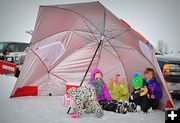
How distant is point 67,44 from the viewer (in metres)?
6.93

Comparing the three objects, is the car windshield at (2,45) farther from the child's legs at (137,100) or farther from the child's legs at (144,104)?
the child's legs at (144,104)

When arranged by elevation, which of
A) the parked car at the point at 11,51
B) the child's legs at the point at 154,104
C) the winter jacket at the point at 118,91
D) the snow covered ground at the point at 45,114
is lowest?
the snow covered ground at the point at 45,114

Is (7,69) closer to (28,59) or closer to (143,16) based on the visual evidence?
(28,59)

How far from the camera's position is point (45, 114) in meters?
4.84

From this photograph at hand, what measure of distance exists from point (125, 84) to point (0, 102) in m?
3.11

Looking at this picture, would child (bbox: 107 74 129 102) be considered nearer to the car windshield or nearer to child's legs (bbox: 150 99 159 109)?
child's legs (bbox: 150 99 159 109)

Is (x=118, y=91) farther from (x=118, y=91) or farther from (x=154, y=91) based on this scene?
(x=154, y=91)

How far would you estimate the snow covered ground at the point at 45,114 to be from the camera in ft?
14.6

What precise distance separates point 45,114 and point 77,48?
2.74 metres

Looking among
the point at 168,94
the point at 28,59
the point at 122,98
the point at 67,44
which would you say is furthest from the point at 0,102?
the point at 168,94

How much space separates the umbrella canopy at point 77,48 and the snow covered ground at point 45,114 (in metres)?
0.60

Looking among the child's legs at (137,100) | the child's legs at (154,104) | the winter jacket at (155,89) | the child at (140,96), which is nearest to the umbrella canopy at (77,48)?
the winter jacket at (155,89)

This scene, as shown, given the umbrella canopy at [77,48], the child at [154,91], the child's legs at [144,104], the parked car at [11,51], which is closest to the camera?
the child's legs at [144,104]

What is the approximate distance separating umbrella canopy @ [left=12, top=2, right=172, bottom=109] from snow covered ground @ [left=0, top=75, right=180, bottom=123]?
603mm
